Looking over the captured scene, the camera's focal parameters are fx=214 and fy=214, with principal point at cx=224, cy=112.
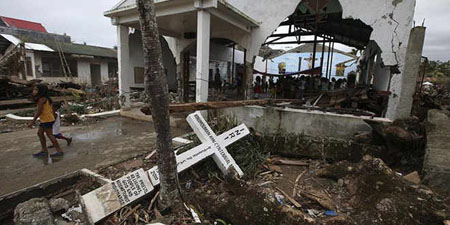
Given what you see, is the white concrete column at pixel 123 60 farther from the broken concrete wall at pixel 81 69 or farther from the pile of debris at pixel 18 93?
the broken concrete wall at pixel 81 69

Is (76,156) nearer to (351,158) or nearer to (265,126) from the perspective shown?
(265,126)

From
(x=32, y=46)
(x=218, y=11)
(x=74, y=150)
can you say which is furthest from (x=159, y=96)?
(x=32, y=46)

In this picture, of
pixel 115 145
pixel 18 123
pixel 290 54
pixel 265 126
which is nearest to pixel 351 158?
pixel 265 126

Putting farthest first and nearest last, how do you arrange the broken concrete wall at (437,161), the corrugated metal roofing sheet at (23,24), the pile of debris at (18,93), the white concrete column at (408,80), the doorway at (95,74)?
1. the corrugated metal roofing sheet at (23,24)
2. the doorway at (95,74)
3. the pile of debris at (18,93)
4. the white concrete column at (408,80)
5. the broken concrete wall at (437,161)

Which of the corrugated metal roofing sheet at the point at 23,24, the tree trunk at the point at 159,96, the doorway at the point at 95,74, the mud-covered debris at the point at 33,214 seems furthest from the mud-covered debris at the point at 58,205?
the corrugated metal roofing sheet at the point at 23,24

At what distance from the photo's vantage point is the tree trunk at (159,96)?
1.96 metres

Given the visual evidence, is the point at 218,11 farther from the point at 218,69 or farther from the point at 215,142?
the point at 218,69

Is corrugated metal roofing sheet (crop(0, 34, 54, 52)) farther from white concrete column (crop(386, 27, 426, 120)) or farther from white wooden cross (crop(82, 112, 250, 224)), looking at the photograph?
white concrete column (crop(386, 27, 426, 120))

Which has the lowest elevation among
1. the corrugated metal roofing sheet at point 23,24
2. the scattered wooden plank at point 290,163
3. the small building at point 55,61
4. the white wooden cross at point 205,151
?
the scattered wooden plank at point 290,163

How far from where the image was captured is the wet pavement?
3330 millimetres

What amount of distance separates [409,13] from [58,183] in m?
8.05

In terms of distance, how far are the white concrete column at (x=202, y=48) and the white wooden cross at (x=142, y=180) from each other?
92.7 inches

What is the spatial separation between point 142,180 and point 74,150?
99.7 inches

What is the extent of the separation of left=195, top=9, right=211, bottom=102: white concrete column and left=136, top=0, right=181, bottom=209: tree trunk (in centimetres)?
378
